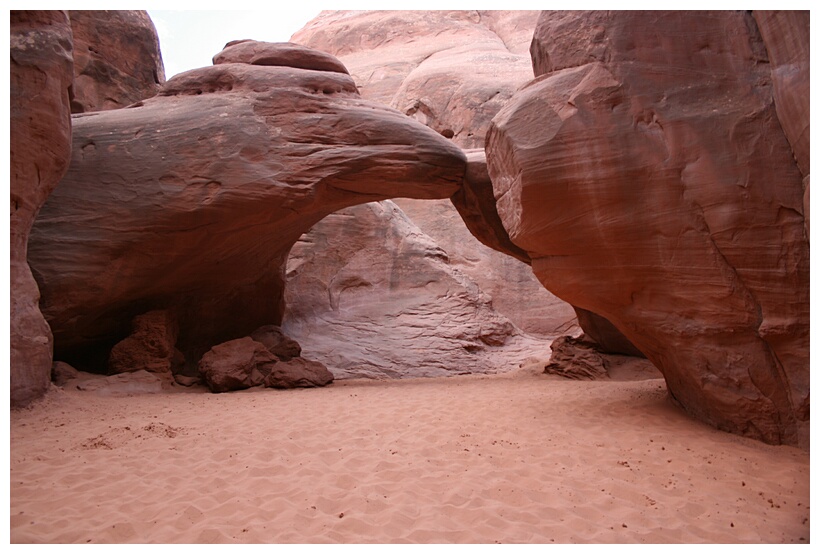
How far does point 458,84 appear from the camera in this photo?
21062mm

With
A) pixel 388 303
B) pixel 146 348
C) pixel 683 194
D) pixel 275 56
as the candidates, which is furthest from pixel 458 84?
pixel 683 194

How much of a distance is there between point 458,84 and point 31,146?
15936mm

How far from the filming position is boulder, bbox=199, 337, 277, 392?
9.27 meters

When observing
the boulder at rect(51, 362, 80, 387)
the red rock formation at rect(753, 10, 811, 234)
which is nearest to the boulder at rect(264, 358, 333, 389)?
the boulder at rect(51, 362, 80, 387)

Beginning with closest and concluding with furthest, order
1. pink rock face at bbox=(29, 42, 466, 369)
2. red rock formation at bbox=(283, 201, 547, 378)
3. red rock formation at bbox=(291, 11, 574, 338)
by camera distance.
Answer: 1. pink rock face at bbox=(29, 42, 466, 369)
2. red rock formation at bbox=(283, 201, 547, 378)
3. red rock formation at bbox=(291, 11, 574, 338)

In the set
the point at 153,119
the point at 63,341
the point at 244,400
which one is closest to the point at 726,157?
the point at 244,400

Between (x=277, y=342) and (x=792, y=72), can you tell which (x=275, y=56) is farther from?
(x=792, y=72)

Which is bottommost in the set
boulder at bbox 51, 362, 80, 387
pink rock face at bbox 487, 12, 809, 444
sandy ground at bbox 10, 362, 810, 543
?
boulder at bbox 51, 362, 80, 387

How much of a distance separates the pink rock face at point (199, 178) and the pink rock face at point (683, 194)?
325 cm

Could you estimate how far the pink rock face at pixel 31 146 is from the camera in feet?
22.7

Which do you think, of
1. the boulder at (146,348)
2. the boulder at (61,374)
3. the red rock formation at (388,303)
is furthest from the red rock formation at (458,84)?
the boulder at (61,374)

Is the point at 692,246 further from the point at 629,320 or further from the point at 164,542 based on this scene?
the point at 164,542

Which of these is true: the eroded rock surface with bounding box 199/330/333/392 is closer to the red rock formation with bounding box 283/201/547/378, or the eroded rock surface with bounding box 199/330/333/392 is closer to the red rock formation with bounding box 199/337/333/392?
the red rock formation with bounding box 199/337/333/392

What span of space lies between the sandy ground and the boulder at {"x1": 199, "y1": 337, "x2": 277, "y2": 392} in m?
1.95
